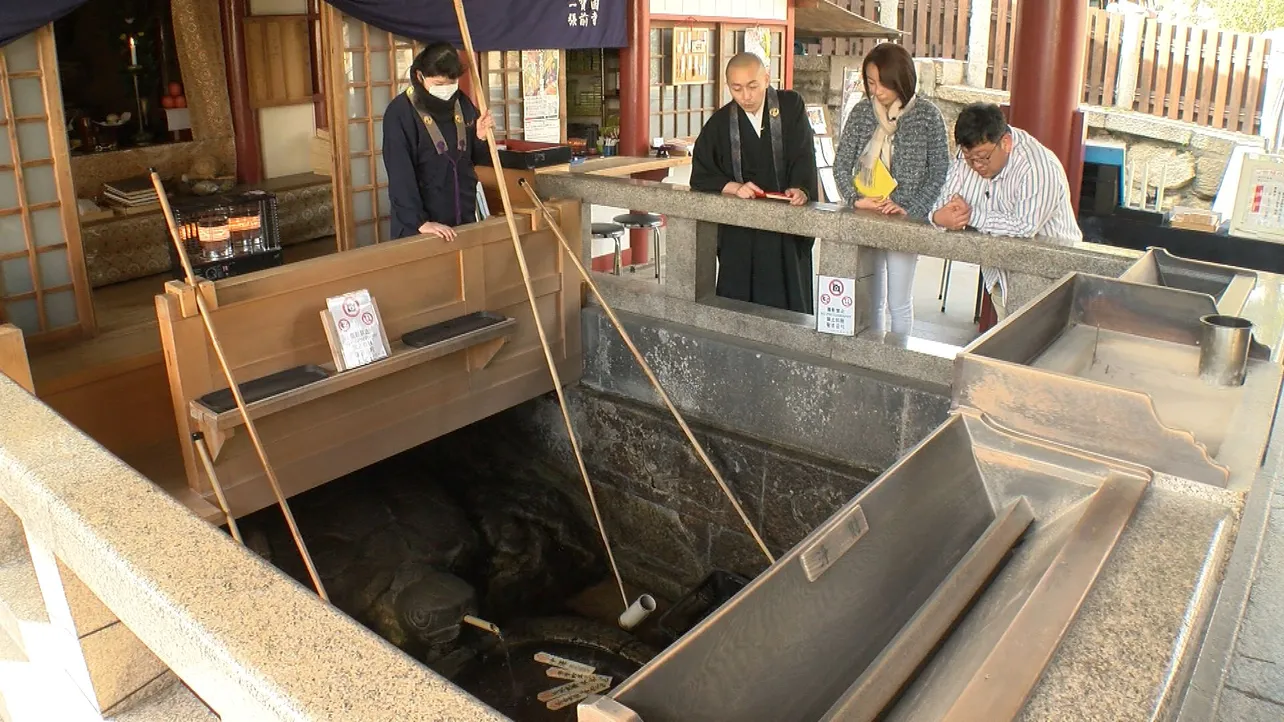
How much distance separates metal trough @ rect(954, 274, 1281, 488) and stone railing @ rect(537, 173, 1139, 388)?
0.79m

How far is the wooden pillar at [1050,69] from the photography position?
22.1 ft

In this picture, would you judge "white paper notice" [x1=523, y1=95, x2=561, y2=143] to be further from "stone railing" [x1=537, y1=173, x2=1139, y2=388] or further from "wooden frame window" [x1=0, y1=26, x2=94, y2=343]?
A: "wooden frame window" [x1=0, y1=26, x2=94, y2=343]

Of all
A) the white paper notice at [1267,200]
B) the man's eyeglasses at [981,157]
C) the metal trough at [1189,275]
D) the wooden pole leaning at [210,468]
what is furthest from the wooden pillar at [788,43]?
the wooden pole leaning at [210,468]

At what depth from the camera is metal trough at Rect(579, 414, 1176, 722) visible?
1.85 meters

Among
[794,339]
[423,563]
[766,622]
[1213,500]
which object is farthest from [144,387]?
[1213,500]

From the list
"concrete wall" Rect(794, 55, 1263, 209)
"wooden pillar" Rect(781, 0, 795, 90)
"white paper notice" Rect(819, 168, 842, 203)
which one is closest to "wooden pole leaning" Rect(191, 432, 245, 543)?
"white paper notice" Rect(819, 168, 842, 203)

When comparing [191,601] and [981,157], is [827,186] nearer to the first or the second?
[981,157]

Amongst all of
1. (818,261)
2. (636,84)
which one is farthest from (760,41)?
(818,261)

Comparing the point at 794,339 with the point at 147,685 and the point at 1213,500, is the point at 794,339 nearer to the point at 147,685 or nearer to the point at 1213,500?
the point at 1213,500

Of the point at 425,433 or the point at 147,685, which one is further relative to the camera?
the point at 425,433

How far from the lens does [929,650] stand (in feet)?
7.14

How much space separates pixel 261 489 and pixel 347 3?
3.60 metres

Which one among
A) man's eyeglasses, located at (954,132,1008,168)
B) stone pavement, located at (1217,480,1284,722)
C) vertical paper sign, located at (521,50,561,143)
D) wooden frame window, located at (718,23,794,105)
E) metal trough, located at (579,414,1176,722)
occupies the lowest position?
stone pavement, located at (1217,480,1284,722)

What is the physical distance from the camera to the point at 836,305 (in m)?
4.92
